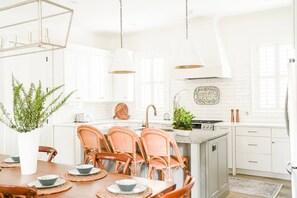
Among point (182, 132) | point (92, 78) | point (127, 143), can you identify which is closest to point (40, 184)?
point (127, 143)

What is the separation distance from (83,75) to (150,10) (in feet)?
6.91

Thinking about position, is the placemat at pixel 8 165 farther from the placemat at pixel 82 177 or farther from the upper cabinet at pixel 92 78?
the upper cabinet at pixel 92 78

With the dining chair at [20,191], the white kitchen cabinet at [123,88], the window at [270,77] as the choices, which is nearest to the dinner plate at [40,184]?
the dining chair at [20,191]

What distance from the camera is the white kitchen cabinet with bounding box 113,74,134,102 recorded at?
23.8ft

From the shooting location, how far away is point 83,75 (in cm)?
648

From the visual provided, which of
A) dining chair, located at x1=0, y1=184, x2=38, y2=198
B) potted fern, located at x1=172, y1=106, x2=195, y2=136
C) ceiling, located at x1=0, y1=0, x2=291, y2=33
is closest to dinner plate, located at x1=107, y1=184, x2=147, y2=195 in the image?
dining chair, located at x1=0, y1=184, x2=38, y2=198

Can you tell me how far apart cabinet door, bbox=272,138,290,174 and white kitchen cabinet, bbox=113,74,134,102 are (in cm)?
355

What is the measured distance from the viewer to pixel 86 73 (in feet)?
21.5

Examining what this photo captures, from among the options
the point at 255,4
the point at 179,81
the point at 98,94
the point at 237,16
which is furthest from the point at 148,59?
the point at 255,4

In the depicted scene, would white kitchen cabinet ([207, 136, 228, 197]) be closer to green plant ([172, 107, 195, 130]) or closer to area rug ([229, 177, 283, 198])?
green plant ([172, 107, 195, 130])

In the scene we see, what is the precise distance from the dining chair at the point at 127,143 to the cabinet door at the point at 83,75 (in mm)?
3033

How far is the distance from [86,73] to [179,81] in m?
2.12

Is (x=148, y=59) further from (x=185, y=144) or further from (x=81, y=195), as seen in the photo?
(x=81, y=195)

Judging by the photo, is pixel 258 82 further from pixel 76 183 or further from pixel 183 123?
pixel 76 183
